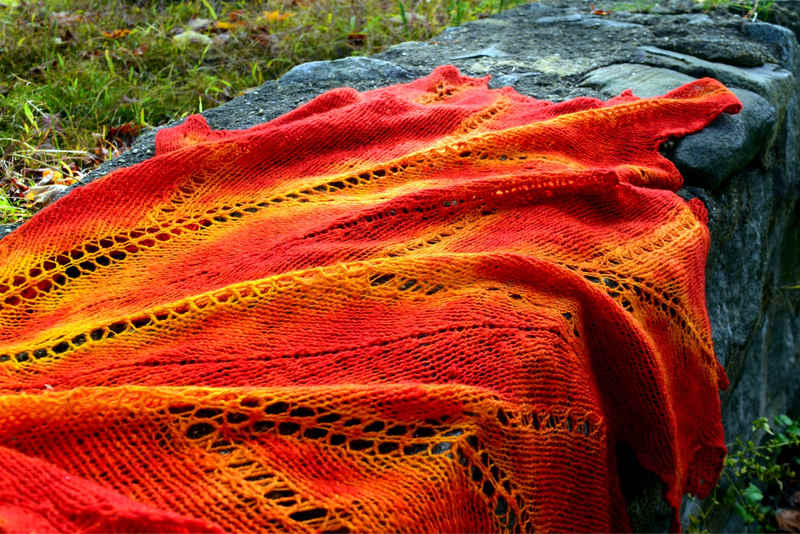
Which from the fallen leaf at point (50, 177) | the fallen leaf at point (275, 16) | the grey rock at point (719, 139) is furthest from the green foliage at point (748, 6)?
the fallen leaf at point (50, 177)

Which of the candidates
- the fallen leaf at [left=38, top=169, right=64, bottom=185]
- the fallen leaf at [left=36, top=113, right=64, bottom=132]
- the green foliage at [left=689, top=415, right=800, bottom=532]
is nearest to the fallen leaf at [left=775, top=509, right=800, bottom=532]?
the green foliage at [left=689, top=415, right=800, bottom=532]

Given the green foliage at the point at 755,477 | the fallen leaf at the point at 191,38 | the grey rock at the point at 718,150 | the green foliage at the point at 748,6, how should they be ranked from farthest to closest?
the fallen leaf at the point at 191,38
the green foliage at the point at 748,6
the green foliage at the point at 755,477
the grey rock at the point at 718,150

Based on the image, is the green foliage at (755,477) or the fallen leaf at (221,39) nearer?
the green foliage at (755,477)

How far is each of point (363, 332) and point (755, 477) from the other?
7.21 feet

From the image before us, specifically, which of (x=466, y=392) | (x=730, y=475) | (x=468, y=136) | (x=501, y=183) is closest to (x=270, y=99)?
(x=468, y=136)

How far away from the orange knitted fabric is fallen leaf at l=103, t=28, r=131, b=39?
2232 mm

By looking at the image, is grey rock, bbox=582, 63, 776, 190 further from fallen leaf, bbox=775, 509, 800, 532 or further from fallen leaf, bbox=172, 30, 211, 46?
fallen leaf, bbox=172, 30, 211, 46

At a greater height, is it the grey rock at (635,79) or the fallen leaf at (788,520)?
the grey rock at (635,79)

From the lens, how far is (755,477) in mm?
2658

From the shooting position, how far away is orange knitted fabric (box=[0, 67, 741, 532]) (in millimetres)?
913

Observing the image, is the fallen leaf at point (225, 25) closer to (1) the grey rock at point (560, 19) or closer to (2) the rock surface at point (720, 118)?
(2) the rock surface at point (720, 118)

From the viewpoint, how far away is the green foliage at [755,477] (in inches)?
86.5

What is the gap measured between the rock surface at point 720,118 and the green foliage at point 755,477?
0.07 m

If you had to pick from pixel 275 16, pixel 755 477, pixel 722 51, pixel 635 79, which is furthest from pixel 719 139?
pixel 275 16
